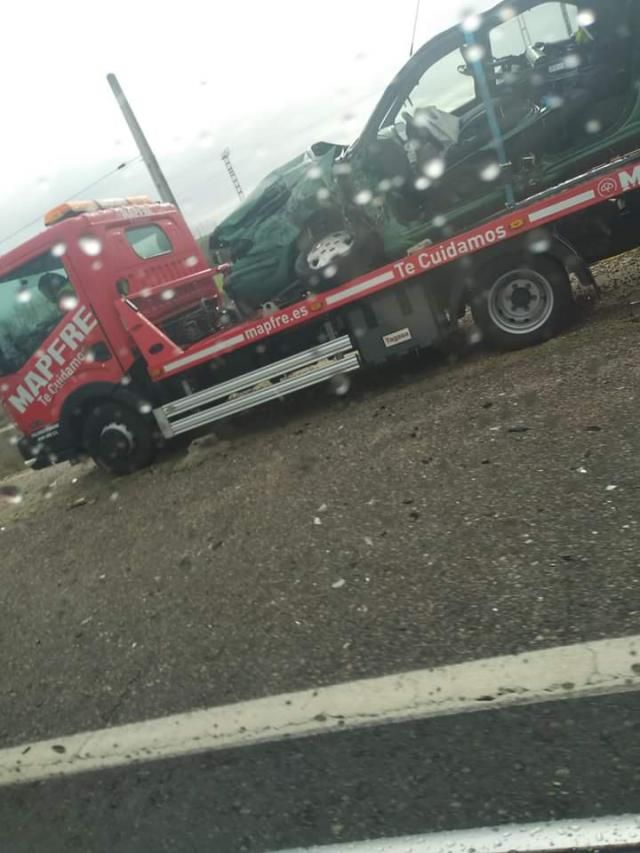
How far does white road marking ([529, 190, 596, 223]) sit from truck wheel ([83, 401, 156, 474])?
4202 mm

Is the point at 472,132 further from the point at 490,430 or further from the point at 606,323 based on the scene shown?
the point at 490,430

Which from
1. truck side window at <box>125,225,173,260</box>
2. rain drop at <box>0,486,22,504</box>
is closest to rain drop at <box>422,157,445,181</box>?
truck side window at <box>125,225,173,260</box>

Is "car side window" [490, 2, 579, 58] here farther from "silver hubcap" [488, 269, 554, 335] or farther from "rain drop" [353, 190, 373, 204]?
"silver hubcap" [488, 269, 554, 335]

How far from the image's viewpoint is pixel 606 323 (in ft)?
18.5

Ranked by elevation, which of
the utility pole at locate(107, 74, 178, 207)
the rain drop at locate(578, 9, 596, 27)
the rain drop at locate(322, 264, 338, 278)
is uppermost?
the utility pole at locate(107, 74, 178, 207)

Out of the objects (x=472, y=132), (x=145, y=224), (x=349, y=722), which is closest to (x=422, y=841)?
(x=349, y=722)

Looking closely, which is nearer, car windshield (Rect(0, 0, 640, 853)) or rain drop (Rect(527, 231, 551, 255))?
car windshield (Rect(0, 0, 640, 853))

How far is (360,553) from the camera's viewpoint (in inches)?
141

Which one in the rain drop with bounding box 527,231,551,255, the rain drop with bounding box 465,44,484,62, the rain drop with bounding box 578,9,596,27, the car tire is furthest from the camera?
the car tire

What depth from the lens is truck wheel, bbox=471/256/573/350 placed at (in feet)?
18.4

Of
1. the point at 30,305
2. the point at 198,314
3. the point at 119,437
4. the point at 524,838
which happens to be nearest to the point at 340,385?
the point at 198,314

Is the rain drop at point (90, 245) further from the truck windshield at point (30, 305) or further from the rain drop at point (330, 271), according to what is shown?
the rain drop at point (330, 271)

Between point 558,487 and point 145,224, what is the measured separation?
5.64 meters

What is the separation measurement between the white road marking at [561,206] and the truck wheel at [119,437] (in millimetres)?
4202
